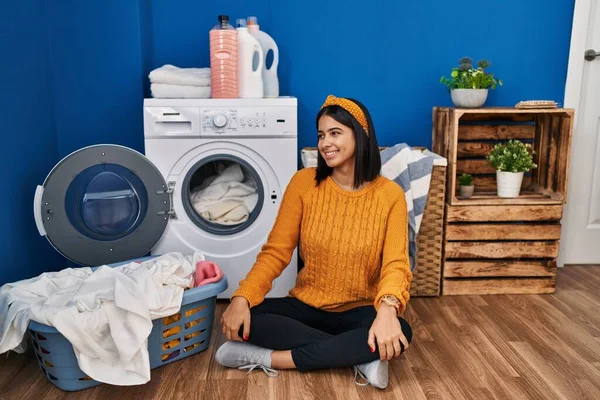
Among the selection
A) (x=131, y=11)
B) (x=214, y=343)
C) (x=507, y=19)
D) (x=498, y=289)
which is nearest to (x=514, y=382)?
(x=498, y=289)

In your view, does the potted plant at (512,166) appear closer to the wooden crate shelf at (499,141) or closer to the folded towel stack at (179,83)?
the wooden crate shelf at (499,141)

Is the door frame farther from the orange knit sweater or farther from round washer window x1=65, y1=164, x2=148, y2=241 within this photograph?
round washer window x1=65, y1=164, x2=148, y2=241

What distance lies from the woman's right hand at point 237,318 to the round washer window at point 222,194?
24.3 inches

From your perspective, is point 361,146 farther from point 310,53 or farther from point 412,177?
point 310,53

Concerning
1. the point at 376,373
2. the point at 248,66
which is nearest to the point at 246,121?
the point at 248,66

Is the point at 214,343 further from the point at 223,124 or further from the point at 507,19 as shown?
the point at 507,19

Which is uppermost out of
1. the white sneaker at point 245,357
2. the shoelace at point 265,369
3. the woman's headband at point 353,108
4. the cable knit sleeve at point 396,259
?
the woman's headband at point 353,108

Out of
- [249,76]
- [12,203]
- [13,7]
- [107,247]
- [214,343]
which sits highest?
[13,7]

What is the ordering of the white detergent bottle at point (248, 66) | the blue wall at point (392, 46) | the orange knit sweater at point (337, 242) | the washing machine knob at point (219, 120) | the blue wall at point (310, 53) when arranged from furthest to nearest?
1. the blue wall at point (392, 46)
2. the blue wall at point (310, 53)
3. the white detergent bottle at point (248, 66)
4. the washing machine knob at point (219, 120)
5. the orange knit sweater at point (337, 242)

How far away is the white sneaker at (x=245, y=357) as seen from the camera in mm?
1800

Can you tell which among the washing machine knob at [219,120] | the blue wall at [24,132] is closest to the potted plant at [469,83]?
the washing machine knob at [219,120]

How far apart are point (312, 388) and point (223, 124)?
1.04 metres

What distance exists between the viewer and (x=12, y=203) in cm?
203

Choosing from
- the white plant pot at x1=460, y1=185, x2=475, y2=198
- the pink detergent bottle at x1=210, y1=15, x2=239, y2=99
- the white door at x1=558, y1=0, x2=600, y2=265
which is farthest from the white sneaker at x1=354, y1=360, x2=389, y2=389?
the white door at x1=558, y1=0, x2=600, y2=265
